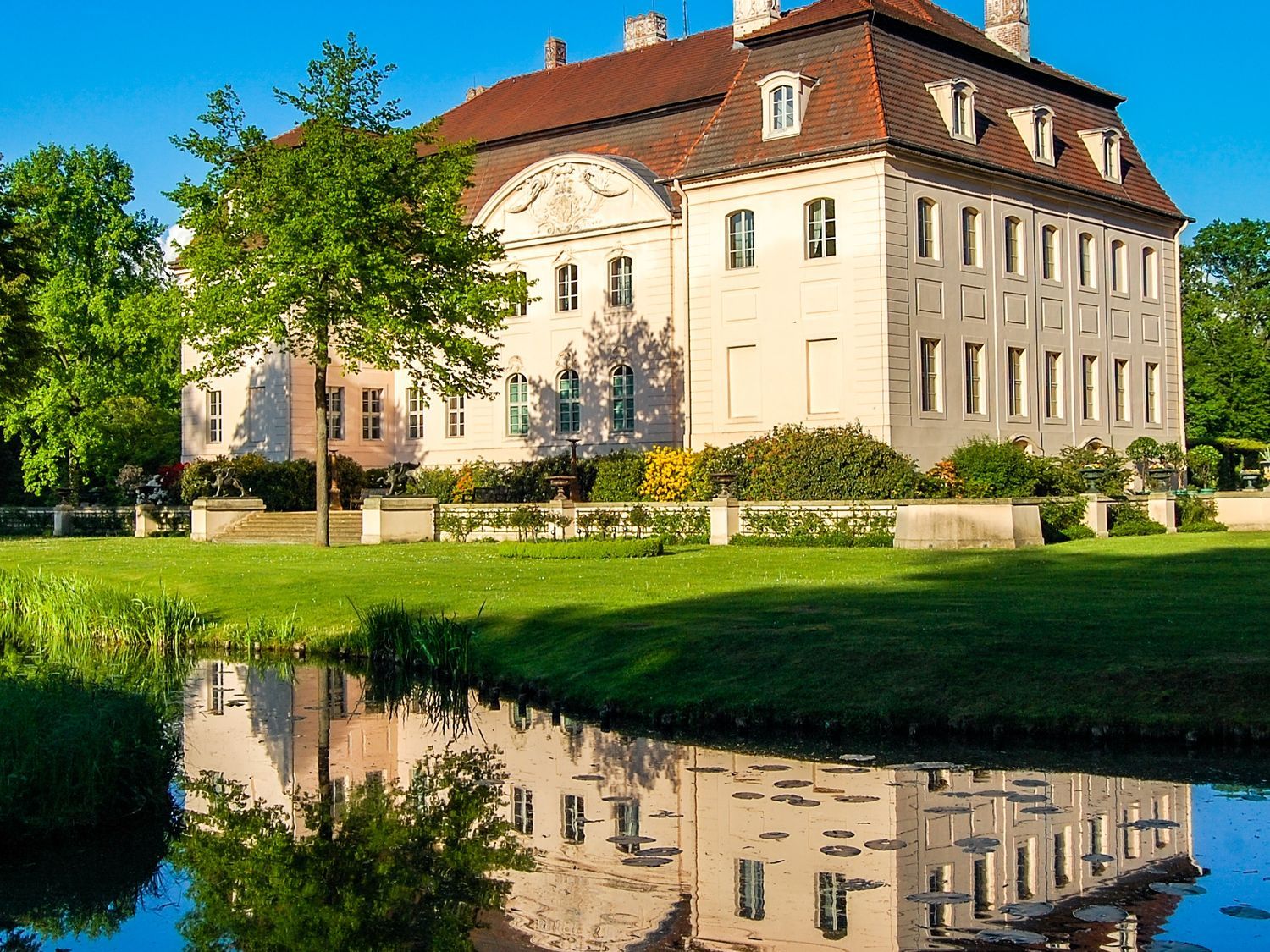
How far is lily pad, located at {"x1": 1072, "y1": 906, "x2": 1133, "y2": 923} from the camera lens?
25.3 ft

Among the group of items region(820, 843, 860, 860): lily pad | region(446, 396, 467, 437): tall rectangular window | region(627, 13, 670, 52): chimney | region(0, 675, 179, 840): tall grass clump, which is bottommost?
region(820, 843, 860, 860): lily pad

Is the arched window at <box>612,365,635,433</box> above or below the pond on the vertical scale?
above

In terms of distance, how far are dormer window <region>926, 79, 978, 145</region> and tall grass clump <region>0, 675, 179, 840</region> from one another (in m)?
28.8

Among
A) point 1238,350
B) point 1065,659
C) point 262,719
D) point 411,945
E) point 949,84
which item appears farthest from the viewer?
point 1238,350

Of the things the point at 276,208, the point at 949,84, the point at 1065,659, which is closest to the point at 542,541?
Result: the point at 276,208

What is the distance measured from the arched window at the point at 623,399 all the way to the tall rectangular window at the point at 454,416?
5.77m

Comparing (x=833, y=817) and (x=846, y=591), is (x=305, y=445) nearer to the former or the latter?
(x=846, y=591)

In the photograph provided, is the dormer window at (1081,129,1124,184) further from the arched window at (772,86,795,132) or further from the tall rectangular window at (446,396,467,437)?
the tall rectangular window at (446,396,467,437)

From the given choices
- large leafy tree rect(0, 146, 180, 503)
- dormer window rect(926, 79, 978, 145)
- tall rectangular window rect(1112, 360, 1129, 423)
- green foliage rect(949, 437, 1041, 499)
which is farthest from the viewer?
large leafy tree rect(0, 146, 180, 503)

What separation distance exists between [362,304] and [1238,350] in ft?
128

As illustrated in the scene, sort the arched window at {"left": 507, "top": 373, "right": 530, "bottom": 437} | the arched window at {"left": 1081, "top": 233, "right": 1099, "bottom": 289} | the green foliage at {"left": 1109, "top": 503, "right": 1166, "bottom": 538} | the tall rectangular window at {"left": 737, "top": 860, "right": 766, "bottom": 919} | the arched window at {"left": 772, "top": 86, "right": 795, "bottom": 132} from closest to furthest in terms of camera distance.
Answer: the tall rectangular window at {"left": 737, "top": 860, "right": 766, "bottom": 919} < the green foliage at {"left": 1109, "top": 503, "right": 1166, "bottom": 538} < the arched window at {"left": 772, "top": 86, "right": 795, "bottom": 132} < the arched window at {"left": 1081, "top": 233, "right": 1099, "bottom": 289} < the arched window at {"left": 507, "top": 373, "right": 530, "bottom": 437}

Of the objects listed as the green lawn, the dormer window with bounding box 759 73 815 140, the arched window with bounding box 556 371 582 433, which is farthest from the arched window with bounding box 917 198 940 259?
the green lawn

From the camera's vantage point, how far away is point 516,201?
139ft

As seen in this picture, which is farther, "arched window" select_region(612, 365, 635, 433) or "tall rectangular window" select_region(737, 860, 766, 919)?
"arched window" select_region(612, 365, 635, 433)
